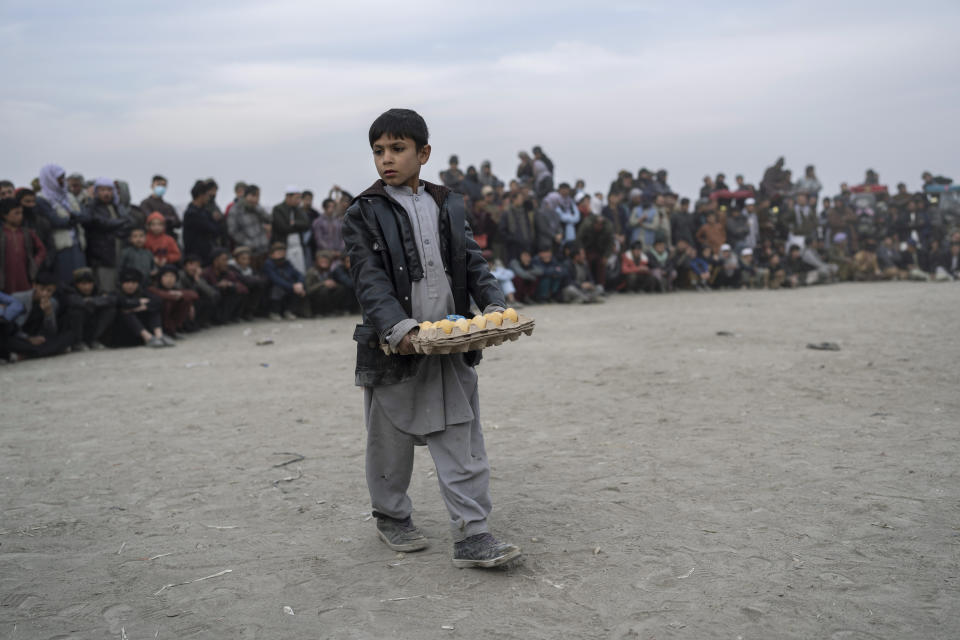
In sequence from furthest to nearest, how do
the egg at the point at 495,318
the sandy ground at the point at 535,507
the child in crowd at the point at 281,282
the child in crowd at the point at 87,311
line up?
the child in crowd at the point at 281,282, the child in crowd at the point at 87,311, the egg at the point at 495,318, the sandy ground at the point at 535,507

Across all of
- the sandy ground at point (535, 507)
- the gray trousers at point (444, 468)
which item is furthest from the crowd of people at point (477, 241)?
the gray trousers at point (444, 468)

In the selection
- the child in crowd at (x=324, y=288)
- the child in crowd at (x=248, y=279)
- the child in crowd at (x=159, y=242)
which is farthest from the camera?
the child in crowd at (x=324, y=288)

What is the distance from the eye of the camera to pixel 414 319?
3438 millimetres

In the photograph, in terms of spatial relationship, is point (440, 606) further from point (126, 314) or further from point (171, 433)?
point (126, 314)

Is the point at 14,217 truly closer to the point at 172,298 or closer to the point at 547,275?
the point at 172,298

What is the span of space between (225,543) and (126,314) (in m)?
8.15

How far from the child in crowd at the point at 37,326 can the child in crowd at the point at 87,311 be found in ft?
0.64

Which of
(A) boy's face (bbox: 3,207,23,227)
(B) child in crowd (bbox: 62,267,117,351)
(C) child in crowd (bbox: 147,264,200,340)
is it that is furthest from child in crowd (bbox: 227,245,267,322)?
(A) boy's face (bbox: 3,207,23,227)

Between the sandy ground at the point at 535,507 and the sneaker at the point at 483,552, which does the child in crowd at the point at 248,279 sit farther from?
the sneaker at the point at 483,552

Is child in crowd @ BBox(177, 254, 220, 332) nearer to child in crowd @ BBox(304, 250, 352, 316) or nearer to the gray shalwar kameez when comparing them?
child in crowd @ BBox(304, 250, 352, 316)

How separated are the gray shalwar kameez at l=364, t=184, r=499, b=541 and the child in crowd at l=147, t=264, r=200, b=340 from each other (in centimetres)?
886

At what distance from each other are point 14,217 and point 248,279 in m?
3.83

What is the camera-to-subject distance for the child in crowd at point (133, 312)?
436 inches

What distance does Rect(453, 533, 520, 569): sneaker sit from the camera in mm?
3330
